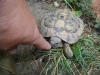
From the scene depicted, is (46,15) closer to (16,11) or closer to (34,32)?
(34,32)

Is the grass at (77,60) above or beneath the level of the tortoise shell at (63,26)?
beneath

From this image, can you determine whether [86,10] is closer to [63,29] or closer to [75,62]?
[63,29]

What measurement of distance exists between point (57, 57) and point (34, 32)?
2.36 ft

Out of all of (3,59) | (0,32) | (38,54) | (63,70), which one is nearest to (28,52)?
(38,54)

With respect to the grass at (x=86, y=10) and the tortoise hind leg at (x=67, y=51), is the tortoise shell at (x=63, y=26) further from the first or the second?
the grass at (x=86, y=10)

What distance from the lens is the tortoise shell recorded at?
76.3 inches

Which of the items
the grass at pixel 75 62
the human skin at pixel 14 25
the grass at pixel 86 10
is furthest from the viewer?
the grass at pixel 86 10

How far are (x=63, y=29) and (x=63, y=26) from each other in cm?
3

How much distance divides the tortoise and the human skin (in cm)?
65

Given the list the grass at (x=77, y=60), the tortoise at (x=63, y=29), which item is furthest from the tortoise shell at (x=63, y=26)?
the grass at (x=77, y=60)

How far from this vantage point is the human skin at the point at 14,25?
103 centimetres

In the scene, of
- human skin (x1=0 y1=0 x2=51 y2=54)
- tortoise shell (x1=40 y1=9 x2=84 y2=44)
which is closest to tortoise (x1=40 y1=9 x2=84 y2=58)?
tortoise shell (x1=40 y1=9 x2=84 y2=44)

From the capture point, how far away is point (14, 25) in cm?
A: 111

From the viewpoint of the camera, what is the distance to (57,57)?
1934 mm
